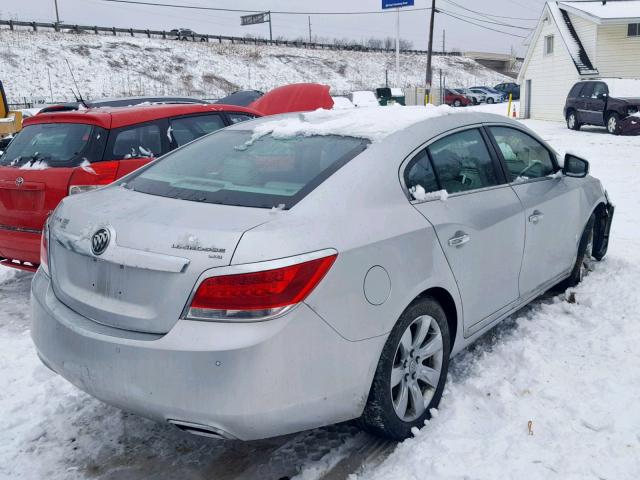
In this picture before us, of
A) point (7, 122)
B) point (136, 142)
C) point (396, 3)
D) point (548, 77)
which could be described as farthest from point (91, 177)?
point (396, 3)

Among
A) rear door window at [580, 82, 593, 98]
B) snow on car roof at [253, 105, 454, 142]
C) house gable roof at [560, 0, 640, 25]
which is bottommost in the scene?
rear door window at [580, 82, 593, 98]

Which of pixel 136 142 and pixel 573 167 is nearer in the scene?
pixel 573 167

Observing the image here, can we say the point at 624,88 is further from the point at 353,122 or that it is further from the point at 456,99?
the point at 456,99

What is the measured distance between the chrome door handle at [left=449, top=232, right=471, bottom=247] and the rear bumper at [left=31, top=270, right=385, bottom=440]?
81 cm

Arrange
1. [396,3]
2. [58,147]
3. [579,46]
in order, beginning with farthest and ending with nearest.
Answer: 1. [396,3]
2. [579,46]
3. [58,147]

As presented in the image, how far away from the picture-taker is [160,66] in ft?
192

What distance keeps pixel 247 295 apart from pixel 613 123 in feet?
66.8

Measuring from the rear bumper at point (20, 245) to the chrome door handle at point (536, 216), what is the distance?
12.2ft

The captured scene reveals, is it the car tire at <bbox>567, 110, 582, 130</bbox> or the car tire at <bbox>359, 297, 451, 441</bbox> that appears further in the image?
the car tire at <bbox>567, 110, 582, 130</bbox>

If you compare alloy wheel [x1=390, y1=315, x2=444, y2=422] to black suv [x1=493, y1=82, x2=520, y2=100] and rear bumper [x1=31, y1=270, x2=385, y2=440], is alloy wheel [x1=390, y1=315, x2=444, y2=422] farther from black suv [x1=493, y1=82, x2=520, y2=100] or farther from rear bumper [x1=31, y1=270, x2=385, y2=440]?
black suv [x1=493, y1=82, x2=520, y2=100]

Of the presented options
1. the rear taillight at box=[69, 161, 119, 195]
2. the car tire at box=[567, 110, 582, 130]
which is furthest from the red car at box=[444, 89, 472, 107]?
the rear taillight at box=[69, 161, 119, 195]

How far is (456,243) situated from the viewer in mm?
3119

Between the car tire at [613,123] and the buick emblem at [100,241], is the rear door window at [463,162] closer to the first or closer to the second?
the buick emblem at [100,241]

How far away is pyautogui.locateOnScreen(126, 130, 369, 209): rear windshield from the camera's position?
2742 millimetres
